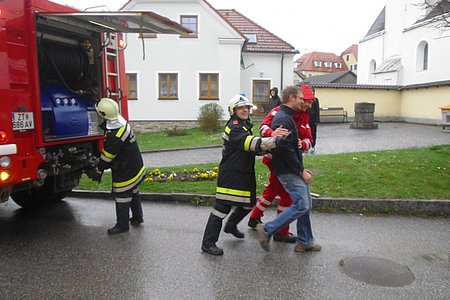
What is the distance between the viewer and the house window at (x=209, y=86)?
2312 centimetres

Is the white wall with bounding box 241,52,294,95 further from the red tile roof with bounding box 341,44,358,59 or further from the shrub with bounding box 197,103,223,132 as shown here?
the red tile roof with bounding box 341,44,358,59

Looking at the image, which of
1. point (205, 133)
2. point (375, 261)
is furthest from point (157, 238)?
point (205, 133)

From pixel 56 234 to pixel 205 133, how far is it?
14079 mm

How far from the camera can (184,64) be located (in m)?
23.0

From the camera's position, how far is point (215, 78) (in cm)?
2312

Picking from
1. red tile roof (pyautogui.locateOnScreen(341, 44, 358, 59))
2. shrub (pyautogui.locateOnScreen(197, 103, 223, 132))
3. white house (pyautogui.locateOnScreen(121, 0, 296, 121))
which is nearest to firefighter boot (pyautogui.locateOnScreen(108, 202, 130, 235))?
shrub (pyautogui.locateOnScreen(197, 103, 223, 132))

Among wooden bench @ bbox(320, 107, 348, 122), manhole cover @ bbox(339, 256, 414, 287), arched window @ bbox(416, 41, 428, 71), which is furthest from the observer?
arched window @ bbox(416, 41, 428, 71)

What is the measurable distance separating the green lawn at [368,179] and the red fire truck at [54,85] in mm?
1882

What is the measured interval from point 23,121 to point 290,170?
3.00 metres

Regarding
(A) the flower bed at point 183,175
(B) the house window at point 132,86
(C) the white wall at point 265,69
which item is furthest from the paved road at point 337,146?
(B) the house window at point 132,86

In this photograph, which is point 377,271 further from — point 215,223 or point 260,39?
point 260,39

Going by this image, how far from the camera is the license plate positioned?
14.5 ft

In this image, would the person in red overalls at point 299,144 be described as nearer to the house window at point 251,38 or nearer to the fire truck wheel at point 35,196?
the fire truck wheel at point 35,196

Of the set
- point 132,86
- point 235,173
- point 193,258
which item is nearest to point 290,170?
point 235,173
